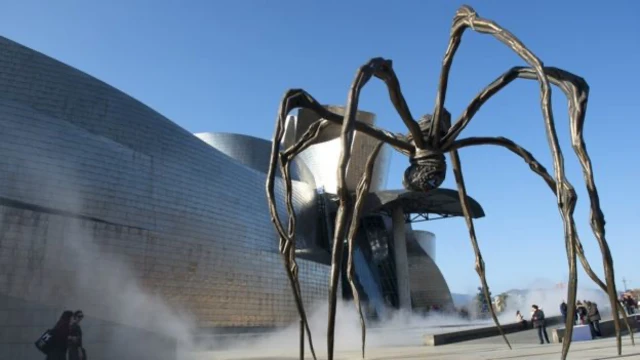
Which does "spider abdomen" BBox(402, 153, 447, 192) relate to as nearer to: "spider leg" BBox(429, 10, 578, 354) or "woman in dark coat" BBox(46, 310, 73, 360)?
"spider leg" BBox(429, 10, 578, 354)

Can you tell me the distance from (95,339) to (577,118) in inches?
410

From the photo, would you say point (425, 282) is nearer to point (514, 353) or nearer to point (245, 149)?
point (245, 149)

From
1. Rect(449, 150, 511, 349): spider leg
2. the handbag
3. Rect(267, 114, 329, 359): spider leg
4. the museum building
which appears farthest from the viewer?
the museum building

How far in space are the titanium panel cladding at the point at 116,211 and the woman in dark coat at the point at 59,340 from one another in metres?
4.30

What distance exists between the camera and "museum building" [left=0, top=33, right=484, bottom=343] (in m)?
15.1

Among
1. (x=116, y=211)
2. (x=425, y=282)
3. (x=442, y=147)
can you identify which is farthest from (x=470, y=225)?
(x=425, y=282)

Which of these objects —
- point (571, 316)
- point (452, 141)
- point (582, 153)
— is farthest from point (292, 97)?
point (571, 316)

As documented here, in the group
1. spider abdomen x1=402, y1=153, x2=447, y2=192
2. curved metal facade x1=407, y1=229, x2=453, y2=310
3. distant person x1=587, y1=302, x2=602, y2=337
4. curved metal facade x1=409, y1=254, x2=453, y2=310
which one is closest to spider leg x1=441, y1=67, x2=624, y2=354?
spider abdomen x1=402, y1=153, x2=447, y2=192

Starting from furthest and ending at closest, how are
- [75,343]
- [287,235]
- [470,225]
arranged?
1. [75,343]
2. [470,225]
3. [287,235]

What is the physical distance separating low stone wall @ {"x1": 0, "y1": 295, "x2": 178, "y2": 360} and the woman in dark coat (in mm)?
2629

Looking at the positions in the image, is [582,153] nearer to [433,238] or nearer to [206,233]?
[206,233]

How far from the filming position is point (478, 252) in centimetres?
587

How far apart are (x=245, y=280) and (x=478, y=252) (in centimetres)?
1921

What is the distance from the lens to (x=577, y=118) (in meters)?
3.28
